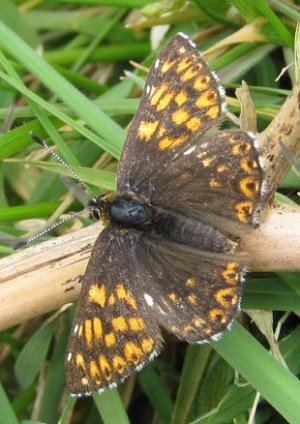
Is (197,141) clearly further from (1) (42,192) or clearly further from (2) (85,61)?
(2) (85,61)

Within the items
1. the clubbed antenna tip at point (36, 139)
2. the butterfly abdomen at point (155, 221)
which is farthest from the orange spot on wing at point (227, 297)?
the clubbed antenna tip at point (36, 139)

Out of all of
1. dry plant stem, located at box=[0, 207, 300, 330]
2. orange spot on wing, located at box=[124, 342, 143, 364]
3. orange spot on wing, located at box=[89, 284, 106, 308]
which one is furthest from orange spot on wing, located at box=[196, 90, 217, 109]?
orange spot on wing, located at box=[124, 342, 143, 364]

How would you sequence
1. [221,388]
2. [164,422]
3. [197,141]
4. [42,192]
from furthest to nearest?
[42,192], [164,422], [221,388], [197,141]

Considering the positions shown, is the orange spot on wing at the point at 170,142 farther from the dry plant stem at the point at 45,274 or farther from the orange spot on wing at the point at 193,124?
the dry plant stem at the point at 45,274

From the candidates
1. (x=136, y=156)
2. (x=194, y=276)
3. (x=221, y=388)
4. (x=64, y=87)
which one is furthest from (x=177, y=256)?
(x=64, y=87)

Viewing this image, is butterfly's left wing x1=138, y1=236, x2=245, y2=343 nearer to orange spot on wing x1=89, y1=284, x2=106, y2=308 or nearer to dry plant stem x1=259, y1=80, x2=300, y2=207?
orange spot on wing x1=89, y1=284, x2=106, y2=308

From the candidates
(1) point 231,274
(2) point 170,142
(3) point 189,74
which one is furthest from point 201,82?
(1) point 231,274

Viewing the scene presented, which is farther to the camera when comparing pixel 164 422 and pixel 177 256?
pixel 164 422
